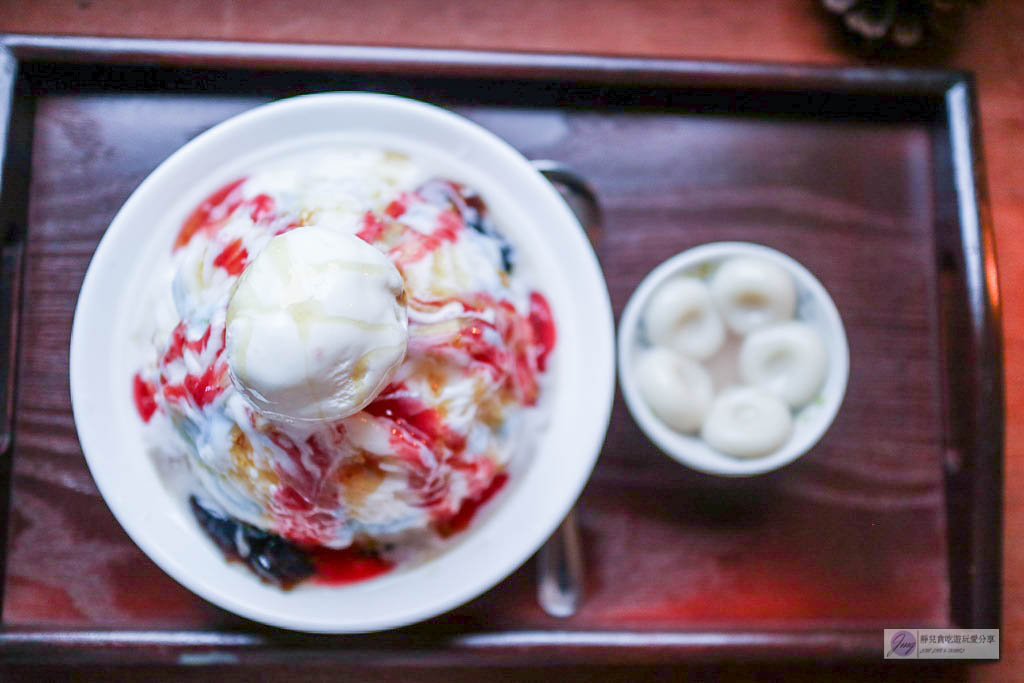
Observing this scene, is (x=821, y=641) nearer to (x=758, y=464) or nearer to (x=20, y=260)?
(x=758, y=464)

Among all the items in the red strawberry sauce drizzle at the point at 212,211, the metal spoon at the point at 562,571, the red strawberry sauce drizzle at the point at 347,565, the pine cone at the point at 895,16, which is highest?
the pine cone at the point at 895,16

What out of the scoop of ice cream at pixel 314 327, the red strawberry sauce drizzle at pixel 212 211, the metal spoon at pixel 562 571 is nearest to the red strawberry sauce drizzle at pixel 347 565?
the metal spoon at pixel 562 571

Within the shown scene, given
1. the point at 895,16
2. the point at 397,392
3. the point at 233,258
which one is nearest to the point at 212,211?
the point at 233,258

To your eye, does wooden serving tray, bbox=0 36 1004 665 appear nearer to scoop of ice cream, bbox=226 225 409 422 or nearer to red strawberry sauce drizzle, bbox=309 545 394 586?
red strawberry sauce drizzle, bbox=309 545 394 586

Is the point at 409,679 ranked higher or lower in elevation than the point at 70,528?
lower

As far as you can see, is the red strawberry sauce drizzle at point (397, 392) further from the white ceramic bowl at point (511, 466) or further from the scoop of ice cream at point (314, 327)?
the scoop of ice cream at point (314, 327)

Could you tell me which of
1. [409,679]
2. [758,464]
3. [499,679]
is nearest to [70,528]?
[409,679]

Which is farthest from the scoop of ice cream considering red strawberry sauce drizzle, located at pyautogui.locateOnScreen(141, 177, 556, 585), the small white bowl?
the small white bowl
